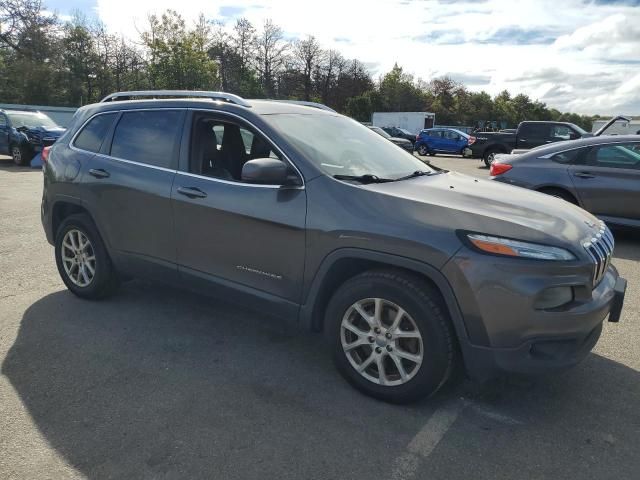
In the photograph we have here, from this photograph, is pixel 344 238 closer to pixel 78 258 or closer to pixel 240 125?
pixel 240 125

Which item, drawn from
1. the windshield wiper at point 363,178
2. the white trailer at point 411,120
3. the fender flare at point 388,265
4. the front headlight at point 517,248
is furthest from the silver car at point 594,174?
the white trailer at point 411,120

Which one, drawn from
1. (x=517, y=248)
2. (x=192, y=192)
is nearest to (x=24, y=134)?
(x=192, y=192)

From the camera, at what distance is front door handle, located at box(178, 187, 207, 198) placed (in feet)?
11.8

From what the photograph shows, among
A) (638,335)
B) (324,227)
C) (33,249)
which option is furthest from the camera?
(33,249)

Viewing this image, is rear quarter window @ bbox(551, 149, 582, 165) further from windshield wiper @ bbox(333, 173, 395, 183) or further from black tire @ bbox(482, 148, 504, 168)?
black tire @ bbox(482, 148, 504, 168)

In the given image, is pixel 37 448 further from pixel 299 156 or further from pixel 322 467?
pixel 299 156

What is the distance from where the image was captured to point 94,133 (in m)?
4.50

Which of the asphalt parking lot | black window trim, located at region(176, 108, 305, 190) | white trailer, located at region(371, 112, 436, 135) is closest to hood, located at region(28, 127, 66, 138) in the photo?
the asphalt parking lot

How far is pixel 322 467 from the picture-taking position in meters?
2.48

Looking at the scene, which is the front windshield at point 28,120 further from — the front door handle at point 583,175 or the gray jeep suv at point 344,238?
the front door handle at point 583,175

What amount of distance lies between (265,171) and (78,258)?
242 centimetres

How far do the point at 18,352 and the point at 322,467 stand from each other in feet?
8.07

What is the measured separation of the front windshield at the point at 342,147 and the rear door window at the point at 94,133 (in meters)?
1.71

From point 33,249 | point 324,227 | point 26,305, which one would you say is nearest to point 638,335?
point 324,227
